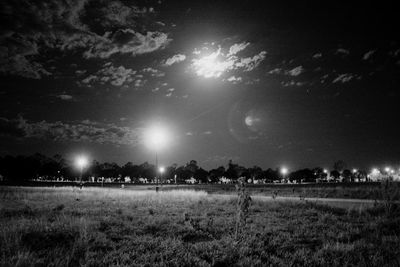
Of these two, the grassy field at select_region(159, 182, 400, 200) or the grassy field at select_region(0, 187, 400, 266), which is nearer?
the grassy field at select_region(0, 187, 400, 266)

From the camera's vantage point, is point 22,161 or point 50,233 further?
point 22,161

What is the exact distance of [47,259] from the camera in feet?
23.8

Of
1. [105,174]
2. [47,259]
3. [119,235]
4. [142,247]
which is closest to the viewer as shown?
[47,259]

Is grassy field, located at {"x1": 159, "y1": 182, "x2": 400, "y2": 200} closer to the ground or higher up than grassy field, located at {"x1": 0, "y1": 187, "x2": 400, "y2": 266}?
closer to the ground

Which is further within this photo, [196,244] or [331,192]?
[331,192]

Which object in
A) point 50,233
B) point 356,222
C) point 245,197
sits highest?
point 245,197

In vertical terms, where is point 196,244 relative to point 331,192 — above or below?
above

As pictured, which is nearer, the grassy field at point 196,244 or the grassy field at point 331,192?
the grassy field at point 196,244

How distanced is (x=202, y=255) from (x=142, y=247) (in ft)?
6.34

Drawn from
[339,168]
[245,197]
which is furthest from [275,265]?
[339,168]

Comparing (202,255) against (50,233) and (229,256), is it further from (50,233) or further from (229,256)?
(50,233)

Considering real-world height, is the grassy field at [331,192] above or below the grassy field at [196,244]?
below

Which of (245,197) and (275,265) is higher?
(245,197)

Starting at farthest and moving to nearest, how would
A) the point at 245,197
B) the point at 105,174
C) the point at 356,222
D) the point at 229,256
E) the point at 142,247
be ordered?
the point at 105,174 → the point at 356,222 → the point at 245,197 → the point at 142,247 → the point at 229,256
